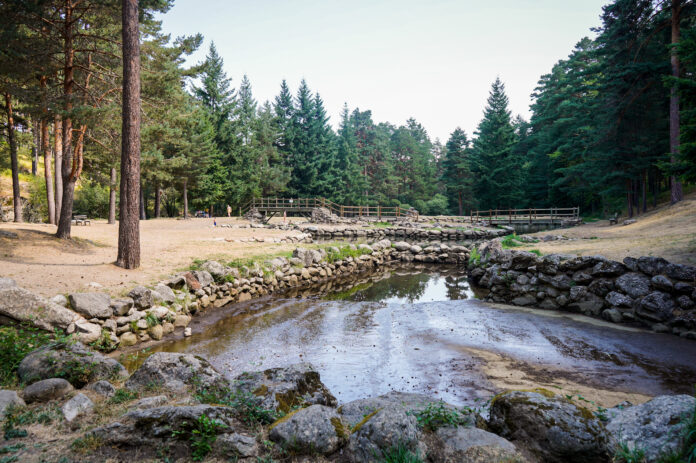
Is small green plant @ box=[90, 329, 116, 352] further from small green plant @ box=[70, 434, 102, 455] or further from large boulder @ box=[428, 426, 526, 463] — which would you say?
large boulder @ box=[428, 426, 526, 463]

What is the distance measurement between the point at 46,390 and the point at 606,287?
10.7 m

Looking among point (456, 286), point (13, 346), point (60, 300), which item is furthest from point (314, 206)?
point (13, 346)

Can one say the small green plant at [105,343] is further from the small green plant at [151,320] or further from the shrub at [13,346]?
the shrub at [13,346]

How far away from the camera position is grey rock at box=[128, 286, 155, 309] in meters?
7.84

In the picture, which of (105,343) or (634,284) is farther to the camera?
(634,284)

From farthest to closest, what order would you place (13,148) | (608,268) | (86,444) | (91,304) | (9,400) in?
(13,148) < (608,268) < (91,304) < (9,400) < (86,444)

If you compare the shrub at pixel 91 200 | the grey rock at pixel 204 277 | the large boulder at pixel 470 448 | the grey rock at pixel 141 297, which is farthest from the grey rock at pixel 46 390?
the shrub at pixel 91 200

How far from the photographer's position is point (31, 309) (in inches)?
236

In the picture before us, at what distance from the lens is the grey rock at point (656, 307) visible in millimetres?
7480

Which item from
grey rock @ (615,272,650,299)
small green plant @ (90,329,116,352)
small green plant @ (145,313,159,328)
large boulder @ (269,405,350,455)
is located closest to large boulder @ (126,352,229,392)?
large boulder @ (269,405,350,455)

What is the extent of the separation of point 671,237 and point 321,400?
12.0m

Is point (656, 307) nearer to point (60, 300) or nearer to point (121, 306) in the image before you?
point (121, 306)

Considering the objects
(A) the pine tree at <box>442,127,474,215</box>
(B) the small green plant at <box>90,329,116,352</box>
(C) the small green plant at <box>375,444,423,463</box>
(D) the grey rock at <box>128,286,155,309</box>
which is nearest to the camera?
(C) the small green plant at <box>375,444,423,463</box>

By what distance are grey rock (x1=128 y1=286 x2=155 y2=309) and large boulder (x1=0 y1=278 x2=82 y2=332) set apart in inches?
57.1
